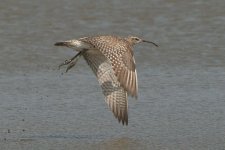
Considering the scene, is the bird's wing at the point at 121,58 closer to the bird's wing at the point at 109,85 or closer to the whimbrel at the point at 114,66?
the whimbrel at the point at 114,66

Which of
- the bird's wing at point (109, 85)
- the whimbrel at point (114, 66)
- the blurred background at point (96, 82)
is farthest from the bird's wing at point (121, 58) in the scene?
the blurred background at point (96, 82)

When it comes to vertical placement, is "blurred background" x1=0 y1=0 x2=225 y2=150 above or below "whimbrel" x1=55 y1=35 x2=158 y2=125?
below

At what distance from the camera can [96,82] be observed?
931 centimetres

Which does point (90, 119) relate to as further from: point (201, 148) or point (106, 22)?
point (106, 22)

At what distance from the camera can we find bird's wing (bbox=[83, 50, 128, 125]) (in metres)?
7.38

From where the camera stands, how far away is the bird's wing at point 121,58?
719cm

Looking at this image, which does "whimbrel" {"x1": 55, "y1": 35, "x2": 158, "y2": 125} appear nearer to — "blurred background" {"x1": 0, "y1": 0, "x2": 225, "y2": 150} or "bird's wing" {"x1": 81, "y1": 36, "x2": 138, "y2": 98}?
"bird's wing" {"x1": 81, "y1": 36, "x2": 138, "y2": 98}

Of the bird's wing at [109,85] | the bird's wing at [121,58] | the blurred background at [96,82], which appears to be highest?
the bird's wing at [121,58]

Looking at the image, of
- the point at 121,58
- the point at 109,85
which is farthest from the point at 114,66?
the point at 109,85

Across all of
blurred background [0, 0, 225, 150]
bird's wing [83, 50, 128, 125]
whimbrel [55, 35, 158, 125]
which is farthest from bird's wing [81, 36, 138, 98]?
blurred background [0, 0, 225, 150]

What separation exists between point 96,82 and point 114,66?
78.7 inches

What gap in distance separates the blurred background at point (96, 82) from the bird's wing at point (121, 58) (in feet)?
1.40

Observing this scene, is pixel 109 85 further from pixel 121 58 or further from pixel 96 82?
pixel 96 82

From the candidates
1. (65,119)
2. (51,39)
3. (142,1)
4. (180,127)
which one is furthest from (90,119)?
(142,1)
